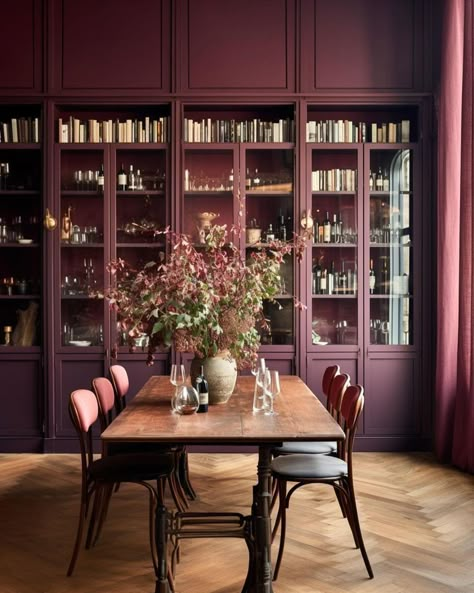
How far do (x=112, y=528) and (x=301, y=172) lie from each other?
10.9 feet

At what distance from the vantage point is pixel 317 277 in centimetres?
586

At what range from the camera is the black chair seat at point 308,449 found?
3903 mm

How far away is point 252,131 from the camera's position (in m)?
5.90

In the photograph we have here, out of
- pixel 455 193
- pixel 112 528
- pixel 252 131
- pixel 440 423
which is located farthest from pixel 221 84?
pixel 112 528

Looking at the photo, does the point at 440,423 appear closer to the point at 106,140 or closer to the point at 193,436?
the point at 193,436

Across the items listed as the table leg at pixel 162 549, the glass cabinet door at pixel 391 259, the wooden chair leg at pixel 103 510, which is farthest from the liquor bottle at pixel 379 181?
the table leg at pixel 162 549

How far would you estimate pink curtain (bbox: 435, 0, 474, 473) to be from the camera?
5051mm

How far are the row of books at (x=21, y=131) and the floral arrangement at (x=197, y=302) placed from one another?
2.80 m

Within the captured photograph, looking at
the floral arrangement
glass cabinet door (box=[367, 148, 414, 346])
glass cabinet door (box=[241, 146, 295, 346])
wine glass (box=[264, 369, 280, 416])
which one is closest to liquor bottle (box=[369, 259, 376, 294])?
glass cabinet door (box=[367, 148, 414, 346])

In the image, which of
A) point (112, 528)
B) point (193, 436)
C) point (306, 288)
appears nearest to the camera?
point (193, 436)

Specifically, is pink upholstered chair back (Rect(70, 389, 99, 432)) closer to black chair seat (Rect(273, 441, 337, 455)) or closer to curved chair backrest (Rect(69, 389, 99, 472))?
curved chair backrest (Rect(69, 389, 99, 472))

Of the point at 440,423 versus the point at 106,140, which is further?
the point at 106,140

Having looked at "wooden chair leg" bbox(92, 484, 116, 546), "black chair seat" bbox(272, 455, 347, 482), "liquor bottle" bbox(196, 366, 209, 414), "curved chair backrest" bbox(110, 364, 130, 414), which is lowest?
"wooden chair leg" bbox(92, 484, 116, 546)

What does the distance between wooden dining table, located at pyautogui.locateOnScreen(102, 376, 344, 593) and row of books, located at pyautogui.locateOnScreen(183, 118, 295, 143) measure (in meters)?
3.05
